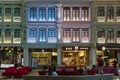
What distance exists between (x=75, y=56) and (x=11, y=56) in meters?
11.0

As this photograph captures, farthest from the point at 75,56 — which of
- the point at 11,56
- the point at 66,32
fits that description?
the point at 11,56

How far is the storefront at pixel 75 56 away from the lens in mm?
70250

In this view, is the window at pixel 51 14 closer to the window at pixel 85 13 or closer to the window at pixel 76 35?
the window at pixel 76 35

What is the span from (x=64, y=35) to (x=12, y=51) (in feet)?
30.7

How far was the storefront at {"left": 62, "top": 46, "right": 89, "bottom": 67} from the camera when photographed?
70.2m

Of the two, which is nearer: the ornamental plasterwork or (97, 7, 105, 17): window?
the ornamental plasterwork

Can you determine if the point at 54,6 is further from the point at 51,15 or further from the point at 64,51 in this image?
the point at 64,51

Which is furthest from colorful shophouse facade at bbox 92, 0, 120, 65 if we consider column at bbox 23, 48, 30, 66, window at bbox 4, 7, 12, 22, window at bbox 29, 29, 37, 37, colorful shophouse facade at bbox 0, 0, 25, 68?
window at bbox 4, 7, 12, 22

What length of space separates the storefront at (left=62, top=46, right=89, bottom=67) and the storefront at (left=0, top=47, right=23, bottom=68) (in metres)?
7.52

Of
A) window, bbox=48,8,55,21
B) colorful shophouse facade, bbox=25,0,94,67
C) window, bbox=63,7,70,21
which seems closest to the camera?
colorful shophouse facade, bbox=25,0,94,67

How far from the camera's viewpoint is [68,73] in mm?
40938

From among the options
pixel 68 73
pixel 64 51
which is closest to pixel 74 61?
pixel 64 51

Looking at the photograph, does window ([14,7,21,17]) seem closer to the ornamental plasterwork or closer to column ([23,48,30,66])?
column ([23,48,30,66])

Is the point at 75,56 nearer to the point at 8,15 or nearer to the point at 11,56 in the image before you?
the point at 11,56
